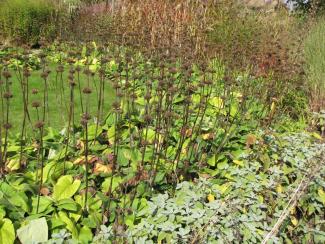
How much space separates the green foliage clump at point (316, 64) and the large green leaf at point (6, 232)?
152 inches

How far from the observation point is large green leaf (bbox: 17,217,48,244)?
205cm

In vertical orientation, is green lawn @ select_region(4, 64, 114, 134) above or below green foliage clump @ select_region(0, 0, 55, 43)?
below

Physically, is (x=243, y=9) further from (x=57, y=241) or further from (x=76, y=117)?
(x=57, y=241)

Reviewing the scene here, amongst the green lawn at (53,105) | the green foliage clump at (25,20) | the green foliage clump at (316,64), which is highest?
the green foliage clump at (316,64)

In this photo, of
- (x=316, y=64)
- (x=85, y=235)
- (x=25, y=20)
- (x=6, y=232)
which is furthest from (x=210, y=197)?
(x=25, y=20)

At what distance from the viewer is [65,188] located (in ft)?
8.13

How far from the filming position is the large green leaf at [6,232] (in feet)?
6.63

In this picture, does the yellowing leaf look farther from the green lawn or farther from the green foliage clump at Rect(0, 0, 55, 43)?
the green foliage clump at Rect(0, 0, 55, 43)

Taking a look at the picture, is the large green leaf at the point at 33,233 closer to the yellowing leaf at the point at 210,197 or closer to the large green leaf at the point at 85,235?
the large green leaf at the point at 85,235

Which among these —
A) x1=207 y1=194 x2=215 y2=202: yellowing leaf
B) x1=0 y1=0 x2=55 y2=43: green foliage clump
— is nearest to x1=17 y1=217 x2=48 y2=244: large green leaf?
x1=207 y1=194 x2=215 y2=202: yellowing leaf

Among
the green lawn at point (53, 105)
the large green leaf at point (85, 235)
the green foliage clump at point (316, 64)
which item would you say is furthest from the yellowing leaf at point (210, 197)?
the green foliage clump at point (316, 64)

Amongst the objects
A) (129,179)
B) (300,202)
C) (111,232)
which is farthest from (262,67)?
(111,232)

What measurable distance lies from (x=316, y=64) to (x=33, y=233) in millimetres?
4401

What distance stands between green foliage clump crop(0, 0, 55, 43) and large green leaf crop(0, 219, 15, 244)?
25.9ft
